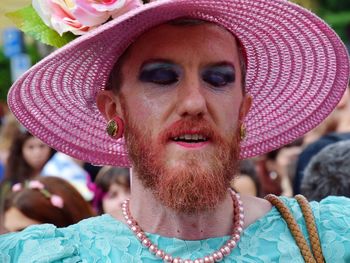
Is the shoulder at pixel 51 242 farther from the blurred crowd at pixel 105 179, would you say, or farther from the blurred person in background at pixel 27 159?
the blurred person in background at pixel 27 159

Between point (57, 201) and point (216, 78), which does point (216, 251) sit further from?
point (57, 201)

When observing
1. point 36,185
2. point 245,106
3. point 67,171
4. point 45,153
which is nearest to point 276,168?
point 67,171

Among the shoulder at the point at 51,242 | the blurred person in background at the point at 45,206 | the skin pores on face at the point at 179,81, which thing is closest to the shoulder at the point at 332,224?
the skin pores on face at the point at 179,81

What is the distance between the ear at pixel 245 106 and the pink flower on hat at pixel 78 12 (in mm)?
470

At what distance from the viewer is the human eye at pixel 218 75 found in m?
2.79

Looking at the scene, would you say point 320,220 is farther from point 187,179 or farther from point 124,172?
point 124,172

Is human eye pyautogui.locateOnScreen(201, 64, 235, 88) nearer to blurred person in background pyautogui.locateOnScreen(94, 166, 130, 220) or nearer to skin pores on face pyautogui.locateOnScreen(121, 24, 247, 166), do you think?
skin pores on face pyautogui.locateOnScreen(121, 24, 247, 166)

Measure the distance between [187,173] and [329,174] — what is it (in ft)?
4.10

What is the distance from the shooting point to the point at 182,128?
2.71 m

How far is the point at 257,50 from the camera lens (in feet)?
10.3

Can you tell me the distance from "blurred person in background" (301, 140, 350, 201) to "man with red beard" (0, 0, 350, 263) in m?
0.68

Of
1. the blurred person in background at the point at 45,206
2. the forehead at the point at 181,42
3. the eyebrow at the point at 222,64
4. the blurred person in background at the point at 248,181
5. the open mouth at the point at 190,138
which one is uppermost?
the forehead at the point at 181,42

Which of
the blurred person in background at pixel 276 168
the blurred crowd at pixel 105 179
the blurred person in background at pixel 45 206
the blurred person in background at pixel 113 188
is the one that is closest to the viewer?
the blurred crowd at pixel 105 179

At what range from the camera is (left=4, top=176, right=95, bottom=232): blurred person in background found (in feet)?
14.5
